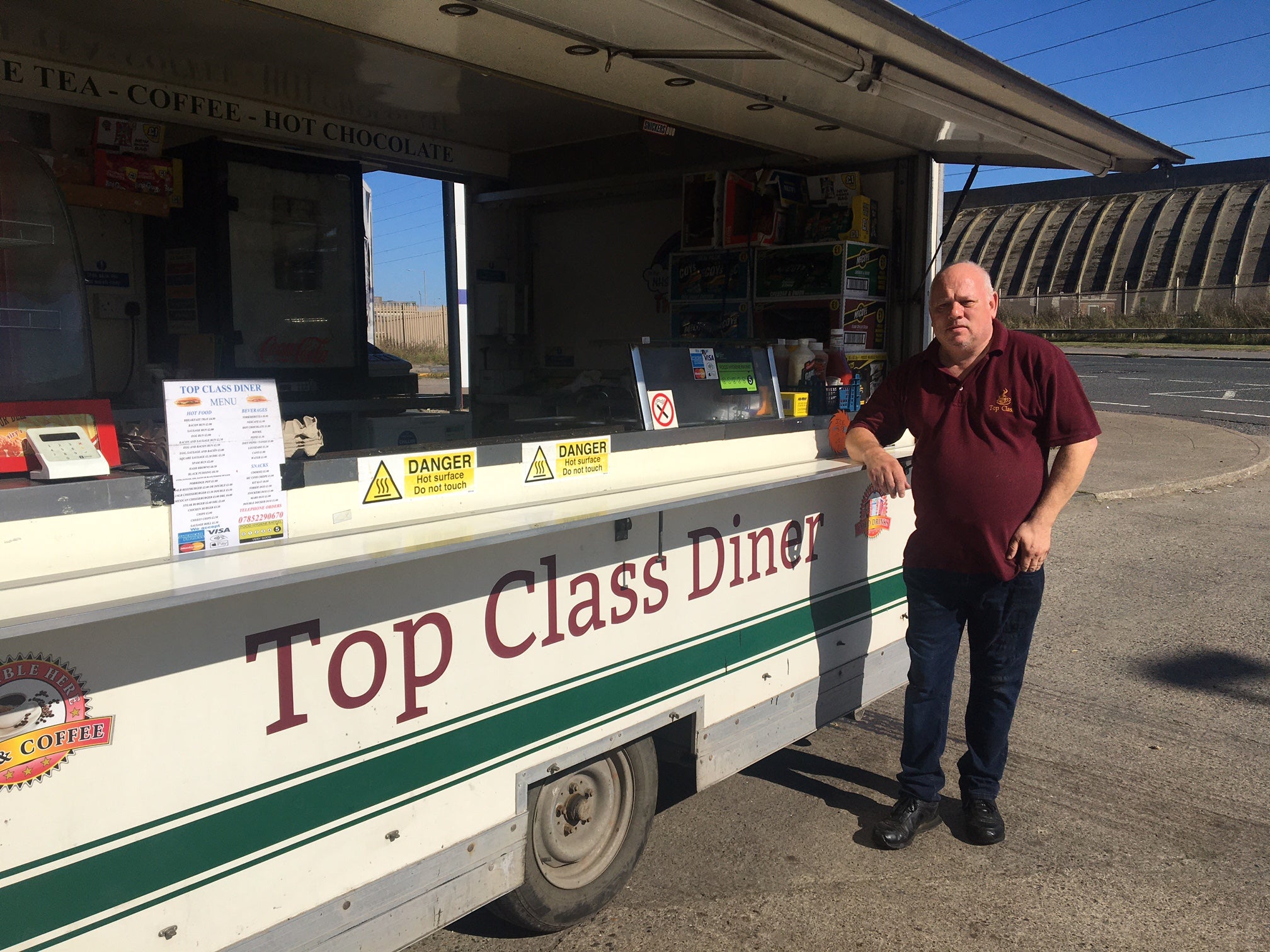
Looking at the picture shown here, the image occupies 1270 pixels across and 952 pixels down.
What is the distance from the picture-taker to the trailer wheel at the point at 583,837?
2.66 metres

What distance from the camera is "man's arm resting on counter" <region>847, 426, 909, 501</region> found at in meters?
3.31

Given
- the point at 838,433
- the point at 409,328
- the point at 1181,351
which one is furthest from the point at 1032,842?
the point at 1181,351

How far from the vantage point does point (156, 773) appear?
1.78 meters

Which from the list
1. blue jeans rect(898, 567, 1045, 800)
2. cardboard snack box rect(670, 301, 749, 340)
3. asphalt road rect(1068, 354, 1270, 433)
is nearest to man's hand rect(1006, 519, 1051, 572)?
blue jeans rect(898, 567, 1045, 800)

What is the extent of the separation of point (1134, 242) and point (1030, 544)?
49.3 meters

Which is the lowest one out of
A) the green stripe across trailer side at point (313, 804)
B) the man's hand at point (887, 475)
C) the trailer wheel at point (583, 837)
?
the trailer wheel at point (583, 837)

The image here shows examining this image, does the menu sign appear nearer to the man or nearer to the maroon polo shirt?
the man

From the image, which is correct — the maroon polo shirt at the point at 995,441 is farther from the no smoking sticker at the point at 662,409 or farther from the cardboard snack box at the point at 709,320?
the cardboard snack box at the point at 709,320

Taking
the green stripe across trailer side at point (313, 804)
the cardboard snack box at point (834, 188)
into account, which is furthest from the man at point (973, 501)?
the cardboard snack box at point (834, 188)

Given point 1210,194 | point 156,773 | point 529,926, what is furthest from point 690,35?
point 1210,194

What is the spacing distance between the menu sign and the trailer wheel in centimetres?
109

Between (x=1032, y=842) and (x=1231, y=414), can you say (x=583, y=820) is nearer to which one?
(x=1032, y=842)

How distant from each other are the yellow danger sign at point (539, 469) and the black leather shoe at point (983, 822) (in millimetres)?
1988

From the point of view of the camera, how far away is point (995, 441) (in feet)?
10.5
